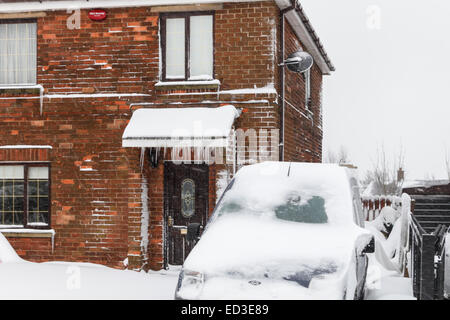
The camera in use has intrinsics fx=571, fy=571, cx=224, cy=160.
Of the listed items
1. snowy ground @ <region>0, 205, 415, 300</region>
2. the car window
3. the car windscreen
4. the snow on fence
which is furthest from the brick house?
the snow on fence

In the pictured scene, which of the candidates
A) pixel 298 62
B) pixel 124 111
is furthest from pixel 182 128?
pixel 298 62

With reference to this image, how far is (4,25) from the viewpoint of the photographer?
12.0 meters

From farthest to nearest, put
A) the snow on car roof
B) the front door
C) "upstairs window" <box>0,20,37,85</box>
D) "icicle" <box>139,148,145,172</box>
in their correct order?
1. "upstairs window" <box>0,20,37,85</box>
2. the front door
3. "icicle" <box>139,148,145,172</box>
4. the snow on car roof

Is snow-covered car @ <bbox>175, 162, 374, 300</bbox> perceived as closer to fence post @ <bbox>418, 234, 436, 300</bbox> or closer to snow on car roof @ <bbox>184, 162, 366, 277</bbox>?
snow on car roof @ <bbox>184, 162, 366, 277</bbox>

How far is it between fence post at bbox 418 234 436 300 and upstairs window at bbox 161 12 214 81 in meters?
6.03

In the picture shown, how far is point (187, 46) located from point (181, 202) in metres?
3.15

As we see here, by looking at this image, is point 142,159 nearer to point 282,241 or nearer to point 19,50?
point 19,50

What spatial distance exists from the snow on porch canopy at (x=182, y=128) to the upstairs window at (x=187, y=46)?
84 cm

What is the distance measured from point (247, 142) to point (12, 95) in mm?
5038

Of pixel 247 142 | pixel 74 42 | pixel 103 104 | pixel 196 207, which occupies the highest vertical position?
pixel 74 42

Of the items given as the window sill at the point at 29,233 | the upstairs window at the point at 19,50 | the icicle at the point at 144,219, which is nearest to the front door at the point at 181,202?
the icicle at the point at 144,219

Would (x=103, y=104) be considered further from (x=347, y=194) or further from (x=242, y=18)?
(x=347, y=194)

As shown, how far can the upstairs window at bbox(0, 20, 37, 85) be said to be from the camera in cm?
1199
